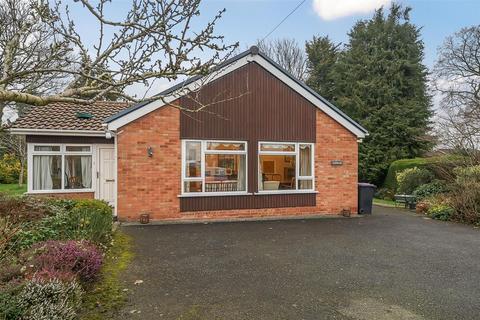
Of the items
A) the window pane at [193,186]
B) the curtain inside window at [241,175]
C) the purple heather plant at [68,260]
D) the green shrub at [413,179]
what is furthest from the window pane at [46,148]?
the green shrub at [413,179]

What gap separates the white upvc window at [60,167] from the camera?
10.9 m

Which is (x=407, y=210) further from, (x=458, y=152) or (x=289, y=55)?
(x=289, y=55)

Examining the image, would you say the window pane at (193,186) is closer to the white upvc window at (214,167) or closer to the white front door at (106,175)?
the white upvc window at (214,167)

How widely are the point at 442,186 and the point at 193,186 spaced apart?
1099 cm

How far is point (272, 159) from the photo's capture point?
11.6 metres

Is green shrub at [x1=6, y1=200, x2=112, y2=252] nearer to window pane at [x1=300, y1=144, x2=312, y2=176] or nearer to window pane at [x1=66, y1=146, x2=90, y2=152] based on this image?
window pane at [x1=66, y1=146, x2=90, y2=152]

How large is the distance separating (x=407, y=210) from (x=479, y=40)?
57.6 ft

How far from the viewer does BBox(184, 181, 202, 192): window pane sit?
1060cm

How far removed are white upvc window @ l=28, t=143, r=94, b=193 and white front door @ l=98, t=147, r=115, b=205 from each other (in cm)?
29

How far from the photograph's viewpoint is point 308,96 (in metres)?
11.8

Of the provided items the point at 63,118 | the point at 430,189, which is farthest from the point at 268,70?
the point at 430,189

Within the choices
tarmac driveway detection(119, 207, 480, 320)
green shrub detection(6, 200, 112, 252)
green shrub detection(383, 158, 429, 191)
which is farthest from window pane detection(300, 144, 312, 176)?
green shrub detection(383, 158, 429, 191)

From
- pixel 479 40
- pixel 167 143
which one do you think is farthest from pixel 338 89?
pixel 167 143

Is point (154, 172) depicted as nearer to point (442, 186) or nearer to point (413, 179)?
point (442, 186)
